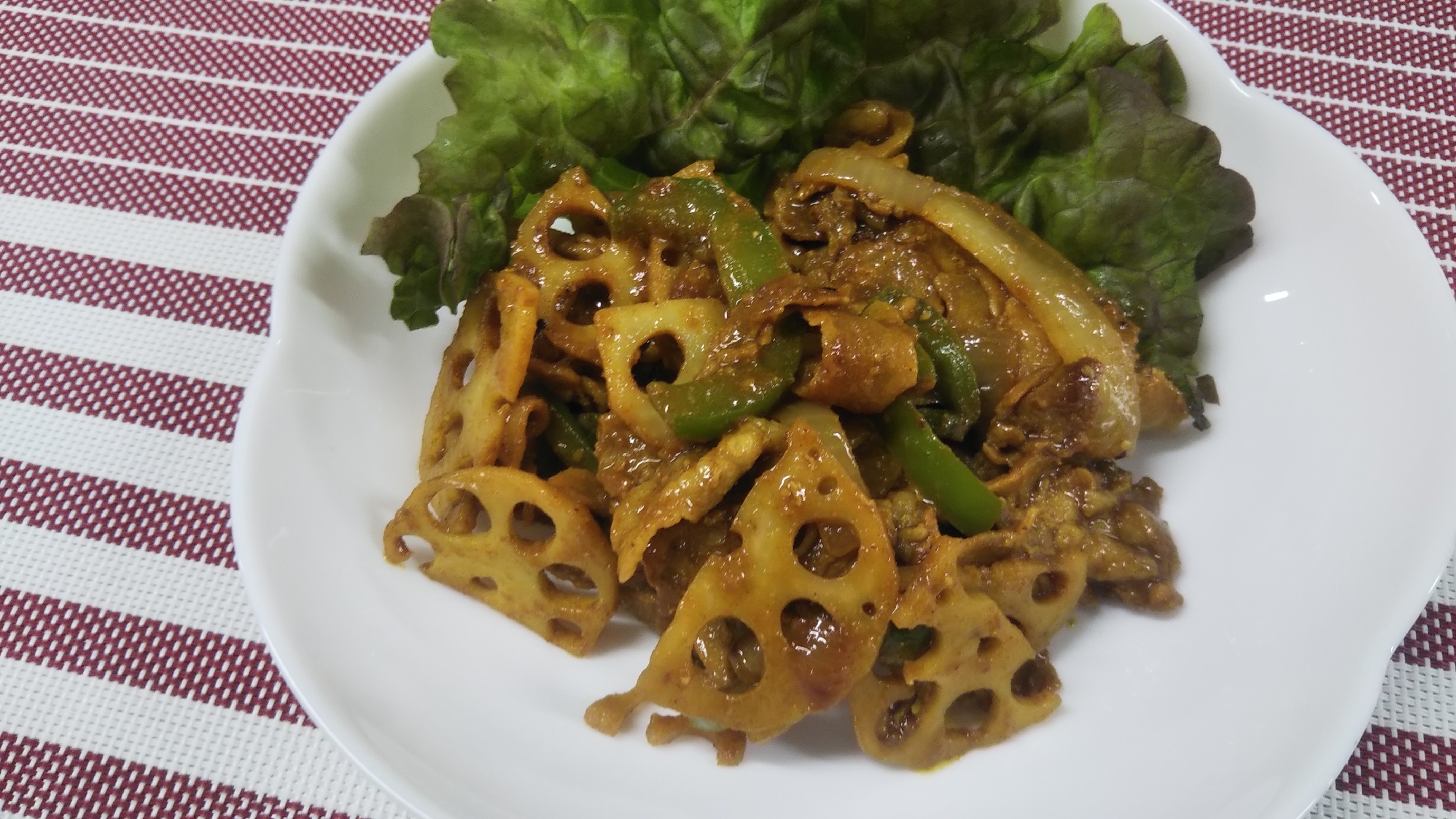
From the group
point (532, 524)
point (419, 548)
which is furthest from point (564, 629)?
point (419, 548)

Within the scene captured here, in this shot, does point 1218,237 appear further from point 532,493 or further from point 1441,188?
point 532,493

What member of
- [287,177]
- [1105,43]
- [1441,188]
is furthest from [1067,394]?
[287,177]

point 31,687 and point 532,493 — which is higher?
point 532,493

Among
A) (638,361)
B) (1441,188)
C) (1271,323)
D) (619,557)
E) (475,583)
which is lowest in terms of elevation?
(475,583)

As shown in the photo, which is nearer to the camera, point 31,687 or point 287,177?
point 31,687

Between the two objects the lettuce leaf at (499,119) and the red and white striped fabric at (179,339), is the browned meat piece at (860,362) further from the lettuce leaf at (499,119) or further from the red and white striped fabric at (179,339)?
the red and white striped fabric at (179,339)

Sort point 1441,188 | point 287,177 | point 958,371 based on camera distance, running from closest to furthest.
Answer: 1. point 958,371
2. point 1441,188
3. point 287,177
